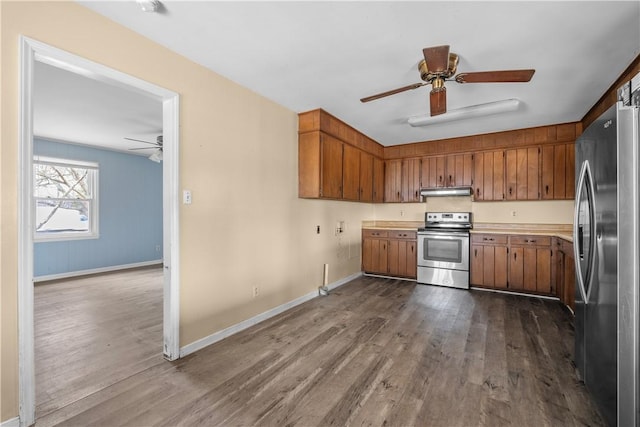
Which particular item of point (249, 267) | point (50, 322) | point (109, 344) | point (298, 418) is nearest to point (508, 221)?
point (249, 267)

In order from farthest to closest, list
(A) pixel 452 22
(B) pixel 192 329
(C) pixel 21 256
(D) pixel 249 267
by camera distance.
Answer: (D) pixel 249 267 → (B) pixel 192 329 → (A) pixel 452 22 → (C) pixel 21 256

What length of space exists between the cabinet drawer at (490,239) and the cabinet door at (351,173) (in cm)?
203

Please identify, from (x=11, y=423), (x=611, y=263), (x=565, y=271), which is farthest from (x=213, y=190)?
(x=565, y=271)

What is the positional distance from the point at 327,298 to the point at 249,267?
1.49 metres

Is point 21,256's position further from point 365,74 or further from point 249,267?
point 365,74

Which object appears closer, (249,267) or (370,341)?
(370,341)

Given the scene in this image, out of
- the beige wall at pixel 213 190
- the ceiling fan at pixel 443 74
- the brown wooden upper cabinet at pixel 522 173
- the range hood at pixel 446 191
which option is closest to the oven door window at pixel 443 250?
the range hood at pixel 446 191

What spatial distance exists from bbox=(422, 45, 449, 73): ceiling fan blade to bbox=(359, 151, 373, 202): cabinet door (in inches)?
105

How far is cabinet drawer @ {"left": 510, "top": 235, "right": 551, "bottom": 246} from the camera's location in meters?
4.21

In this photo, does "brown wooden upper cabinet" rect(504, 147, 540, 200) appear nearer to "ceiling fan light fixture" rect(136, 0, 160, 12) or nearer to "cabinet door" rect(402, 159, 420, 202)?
"cabinet door" rect(402, 159, 420, 202)

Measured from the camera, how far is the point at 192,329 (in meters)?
2.56

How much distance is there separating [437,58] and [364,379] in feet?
8.11

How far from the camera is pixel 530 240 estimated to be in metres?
4.31

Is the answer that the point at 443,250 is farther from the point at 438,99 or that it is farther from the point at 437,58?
the point at 437,58
